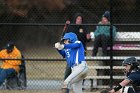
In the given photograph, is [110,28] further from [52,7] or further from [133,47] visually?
[52,7]

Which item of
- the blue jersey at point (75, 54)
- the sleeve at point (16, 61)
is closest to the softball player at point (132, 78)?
the blue jersey at point (75, 54)

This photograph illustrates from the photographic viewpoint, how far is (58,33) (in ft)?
45.2

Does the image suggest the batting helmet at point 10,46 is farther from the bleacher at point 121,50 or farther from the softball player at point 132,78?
the softball player at point 132,78

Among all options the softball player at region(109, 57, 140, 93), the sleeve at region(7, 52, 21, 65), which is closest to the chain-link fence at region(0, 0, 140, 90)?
the sleeve at region(7, 52, 21, 65)

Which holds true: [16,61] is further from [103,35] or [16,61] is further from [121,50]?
[121,50]

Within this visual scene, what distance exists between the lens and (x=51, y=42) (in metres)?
14.2

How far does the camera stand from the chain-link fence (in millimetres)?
12492

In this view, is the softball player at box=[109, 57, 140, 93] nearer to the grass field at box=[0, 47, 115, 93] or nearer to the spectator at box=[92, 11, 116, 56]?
the spectator at box=[92, 11, 116, 56]

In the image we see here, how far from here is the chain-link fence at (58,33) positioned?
12.5 meters

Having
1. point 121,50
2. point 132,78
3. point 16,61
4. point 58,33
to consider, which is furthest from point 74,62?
point 58,33

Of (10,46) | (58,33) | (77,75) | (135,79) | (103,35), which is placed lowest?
(135,79)

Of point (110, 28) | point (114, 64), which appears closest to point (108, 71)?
point (114, 64)

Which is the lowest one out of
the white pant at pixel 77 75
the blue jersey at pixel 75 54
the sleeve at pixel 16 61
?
the white pant at pixel 77 75

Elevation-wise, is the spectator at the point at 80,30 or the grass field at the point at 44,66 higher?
the spectator at the point at 80,30
